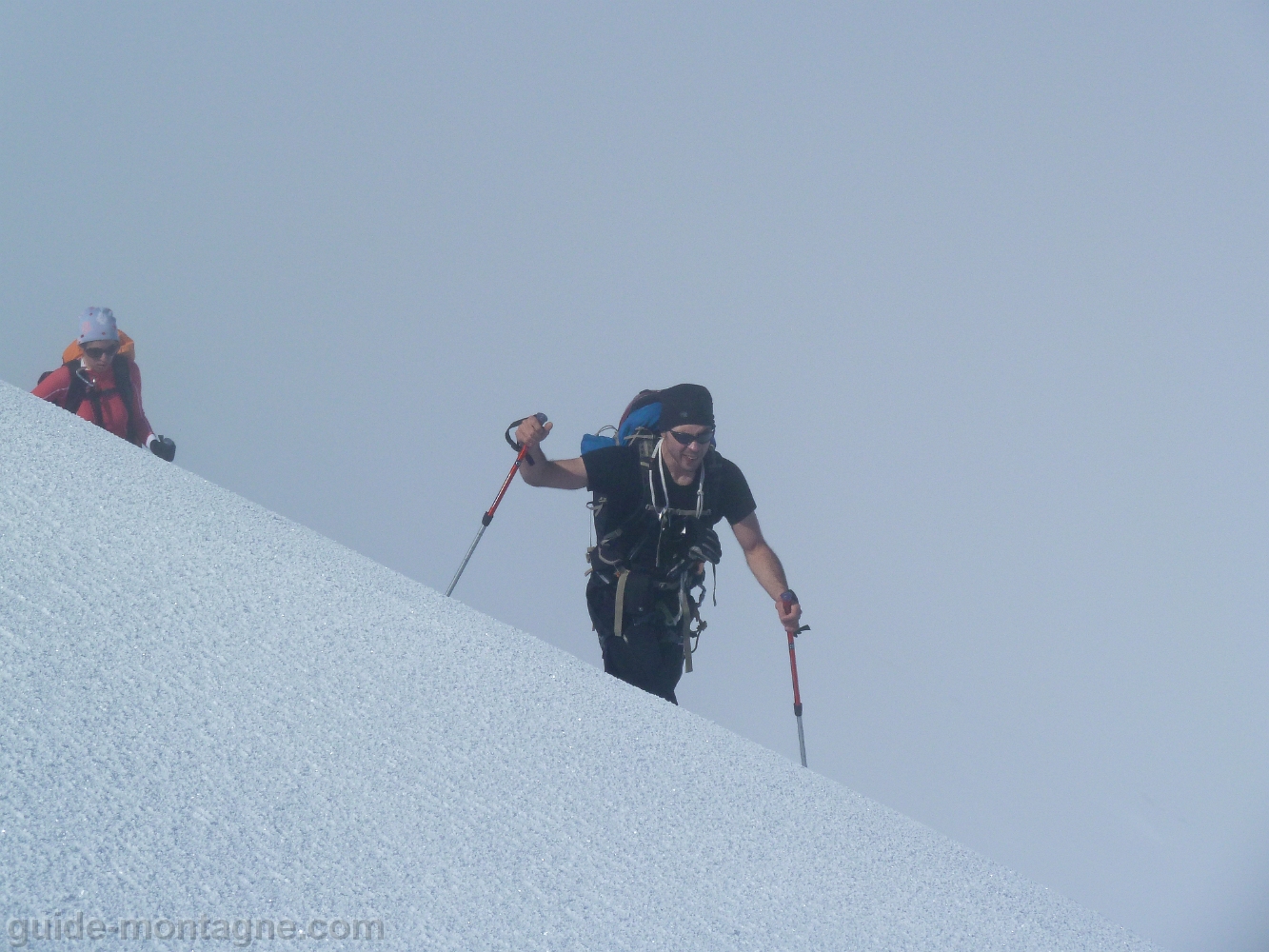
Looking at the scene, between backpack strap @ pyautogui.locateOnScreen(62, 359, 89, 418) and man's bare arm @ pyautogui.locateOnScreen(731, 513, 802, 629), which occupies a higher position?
man's bare arm @ pyautogui.locateOnScreen(731, 513, 802, 629)

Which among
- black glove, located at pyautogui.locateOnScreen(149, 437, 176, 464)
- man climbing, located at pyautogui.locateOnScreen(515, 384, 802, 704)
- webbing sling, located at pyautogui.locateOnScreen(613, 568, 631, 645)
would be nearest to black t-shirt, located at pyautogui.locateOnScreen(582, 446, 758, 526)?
man climbing, located at pyautogui.locateOnScreen(515, 384, 802, 704)

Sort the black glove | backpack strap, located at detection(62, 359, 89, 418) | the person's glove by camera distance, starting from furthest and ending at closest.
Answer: backpack strap, located at detection(62, 359, 89, 418) → the black glove → the person's glove

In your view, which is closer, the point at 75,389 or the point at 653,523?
the point at 653,523

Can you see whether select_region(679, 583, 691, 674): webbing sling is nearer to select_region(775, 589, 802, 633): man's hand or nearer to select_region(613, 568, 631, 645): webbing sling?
select_region(613, 568, 631, 645): webbing sling

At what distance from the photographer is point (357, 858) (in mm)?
1487

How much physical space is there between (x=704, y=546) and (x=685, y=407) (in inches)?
21.8

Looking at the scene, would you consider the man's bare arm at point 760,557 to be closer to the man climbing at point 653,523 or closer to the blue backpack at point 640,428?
the man climbing at point 653,523

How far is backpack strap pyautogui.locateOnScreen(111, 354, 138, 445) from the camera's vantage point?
5.34 m

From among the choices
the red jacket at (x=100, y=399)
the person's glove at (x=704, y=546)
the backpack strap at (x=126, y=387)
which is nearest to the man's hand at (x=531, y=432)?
the person's glove at (x=704, y=546)

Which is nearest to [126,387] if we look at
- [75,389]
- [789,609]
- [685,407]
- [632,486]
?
[75,389]

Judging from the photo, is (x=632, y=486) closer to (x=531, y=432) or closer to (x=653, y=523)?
(x=653, y=523)

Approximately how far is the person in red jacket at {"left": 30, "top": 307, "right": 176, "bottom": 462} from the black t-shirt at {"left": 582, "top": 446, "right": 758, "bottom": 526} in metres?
2.43

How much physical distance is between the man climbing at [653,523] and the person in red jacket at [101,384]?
2.43m

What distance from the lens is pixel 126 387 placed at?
17.6ft
